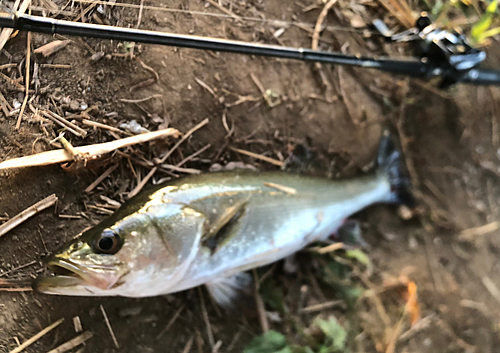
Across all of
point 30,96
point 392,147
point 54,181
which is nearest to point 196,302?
point 54,181

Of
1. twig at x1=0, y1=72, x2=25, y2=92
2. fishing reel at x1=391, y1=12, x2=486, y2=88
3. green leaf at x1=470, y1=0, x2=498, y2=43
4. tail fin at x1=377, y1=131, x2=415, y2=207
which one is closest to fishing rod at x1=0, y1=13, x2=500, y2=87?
fishing reel at x1=391, y1=12, x2=486, y2=88

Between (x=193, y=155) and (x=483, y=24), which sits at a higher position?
(x=483, y=24)

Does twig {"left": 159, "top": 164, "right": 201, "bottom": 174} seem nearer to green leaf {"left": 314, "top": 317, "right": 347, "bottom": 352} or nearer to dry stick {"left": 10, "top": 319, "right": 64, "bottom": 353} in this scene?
dry stick {"left": 10, "top": 319, "right": 64, "bottom": 353}

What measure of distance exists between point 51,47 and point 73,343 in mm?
860

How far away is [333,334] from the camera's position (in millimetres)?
1631

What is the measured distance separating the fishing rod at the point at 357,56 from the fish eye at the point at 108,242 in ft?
1.83

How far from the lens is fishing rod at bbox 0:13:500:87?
0.98m

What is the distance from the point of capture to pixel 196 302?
4.86 feet

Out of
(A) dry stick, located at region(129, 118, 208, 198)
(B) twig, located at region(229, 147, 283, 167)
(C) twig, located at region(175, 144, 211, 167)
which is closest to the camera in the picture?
(A) dry stick, located at region(129, 118, 208, 198)

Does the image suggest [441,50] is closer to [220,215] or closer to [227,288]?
[220,215]

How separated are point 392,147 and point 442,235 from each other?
62 centimetres

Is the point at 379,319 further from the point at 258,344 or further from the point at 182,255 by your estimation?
the point at 182,255

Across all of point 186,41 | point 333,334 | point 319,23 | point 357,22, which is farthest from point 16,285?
point 357,22

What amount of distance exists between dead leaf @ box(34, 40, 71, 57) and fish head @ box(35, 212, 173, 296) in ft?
1.64
